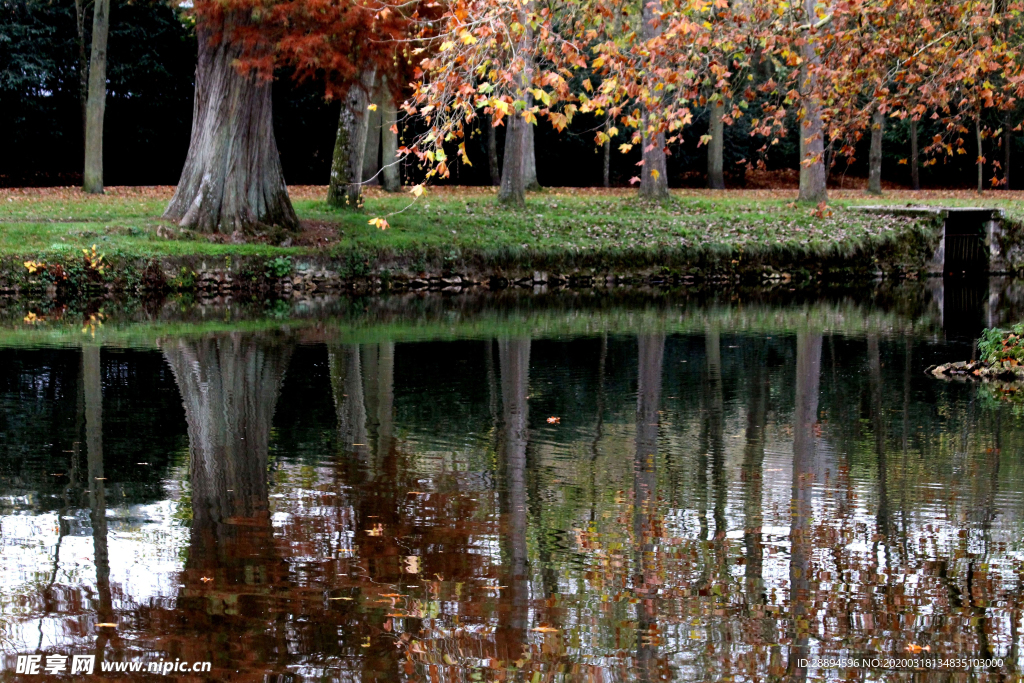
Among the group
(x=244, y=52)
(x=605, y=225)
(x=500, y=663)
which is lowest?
(x=500, y=663)

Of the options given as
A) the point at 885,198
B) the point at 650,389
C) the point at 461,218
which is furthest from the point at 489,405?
the point at 885,198

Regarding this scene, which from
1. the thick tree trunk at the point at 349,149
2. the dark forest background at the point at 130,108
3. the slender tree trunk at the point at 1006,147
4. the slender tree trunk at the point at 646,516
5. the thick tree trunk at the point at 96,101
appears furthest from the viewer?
the slender tree trunk at the point at 1006,147

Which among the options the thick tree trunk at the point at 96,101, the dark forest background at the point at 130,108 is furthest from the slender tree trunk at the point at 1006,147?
the thick tree trunk at the point at 96,101

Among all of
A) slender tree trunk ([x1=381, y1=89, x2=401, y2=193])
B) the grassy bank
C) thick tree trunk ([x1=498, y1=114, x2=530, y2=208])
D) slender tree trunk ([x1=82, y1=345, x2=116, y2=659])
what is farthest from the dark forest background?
slender tree trunk ([x1=82, y1=345, x2=116, y2=659])

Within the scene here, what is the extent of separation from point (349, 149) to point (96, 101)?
8445 millimetres

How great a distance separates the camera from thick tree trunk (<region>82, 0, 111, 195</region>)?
28.4 meters

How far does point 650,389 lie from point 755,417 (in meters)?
1.64

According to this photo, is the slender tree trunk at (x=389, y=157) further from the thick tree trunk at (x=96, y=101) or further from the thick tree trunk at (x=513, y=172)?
the thick tree trunk at (x=96, y=101)

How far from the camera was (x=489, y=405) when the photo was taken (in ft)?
34.5

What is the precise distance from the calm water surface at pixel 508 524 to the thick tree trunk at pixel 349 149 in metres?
13.4

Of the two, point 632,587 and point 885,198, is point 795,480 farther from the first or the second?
point 885,198

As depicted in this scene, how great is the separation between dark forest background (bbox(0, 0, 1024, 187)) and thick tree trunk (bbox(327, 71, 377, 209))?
736 centimetres

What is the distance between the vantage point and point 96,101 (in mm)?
28844

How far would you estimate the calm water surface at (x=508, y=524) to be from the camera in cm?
487
